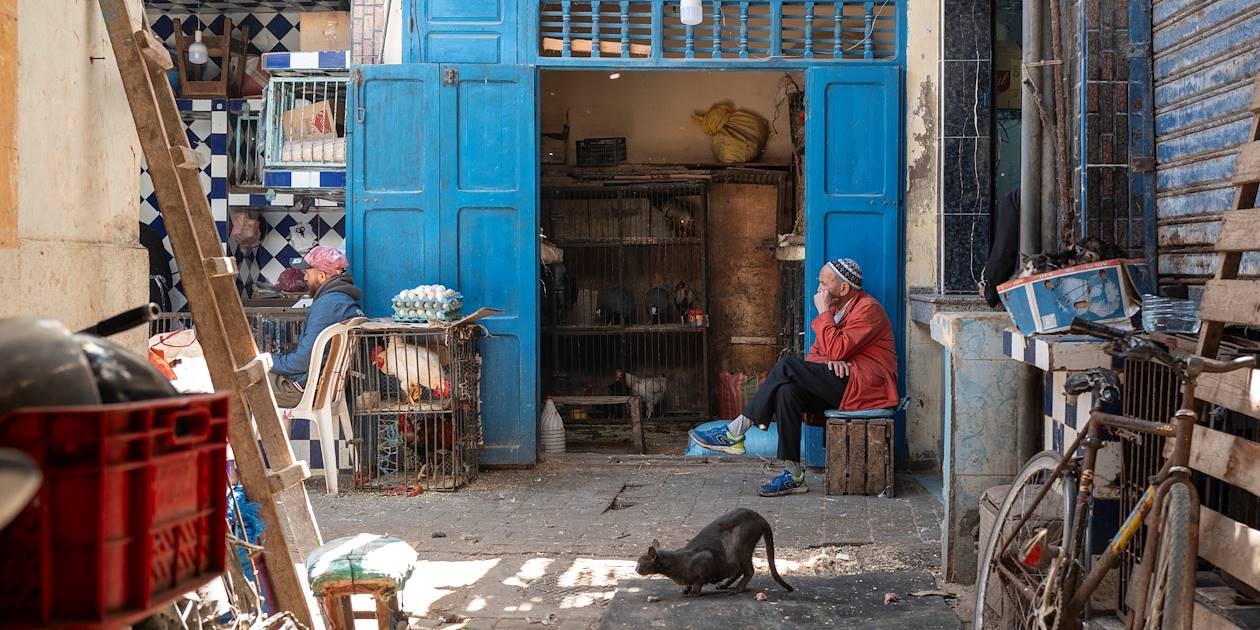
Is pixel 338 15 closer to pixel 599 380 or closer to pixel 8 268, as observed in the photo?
pixel 599 380

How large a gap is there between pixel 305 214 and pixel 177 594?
34.6 ft

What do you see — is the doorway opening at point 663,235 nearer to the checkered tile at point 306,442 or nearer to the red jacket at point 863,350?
the red jacket at point 863,350

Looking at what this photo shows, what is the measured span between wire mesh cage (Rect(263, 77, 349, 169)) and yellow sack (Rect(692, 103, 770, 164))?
376cm

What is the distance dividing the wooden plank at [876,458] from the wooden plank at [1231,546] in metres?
4.58

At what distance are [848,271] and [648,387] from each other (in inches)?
139

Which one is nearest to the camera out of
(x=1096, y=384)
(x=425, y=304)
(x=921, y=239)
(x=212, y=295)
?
(x=1096, y=384)

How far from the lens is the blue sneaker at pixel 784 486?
8.14 metres

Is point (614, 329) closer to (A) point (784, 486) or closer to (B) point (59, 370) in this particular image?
(A) point (784, 486)

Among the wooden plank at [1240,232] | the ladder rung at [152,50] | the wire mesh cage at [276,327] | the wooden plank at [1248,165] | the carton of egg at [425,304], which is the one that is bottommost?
the wire mesh cage at [276,327]

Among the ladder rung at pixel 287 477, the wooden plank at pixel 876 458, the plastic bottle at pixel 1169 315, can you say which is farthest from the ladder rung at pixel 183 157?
the wooden plank at pixel 876 458

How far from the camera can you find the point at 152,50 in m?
4.02

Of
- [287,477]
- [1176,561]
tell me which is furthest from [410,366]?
[1176,561]

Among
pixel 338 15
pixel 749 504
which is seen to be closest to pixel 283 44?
pixel 338 15

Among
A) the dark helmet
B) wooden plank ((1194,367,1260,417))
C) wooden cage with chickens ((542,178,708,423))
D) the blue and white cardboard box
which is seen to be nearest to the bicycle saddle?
wooden plank ((1194,367,1260,417))
